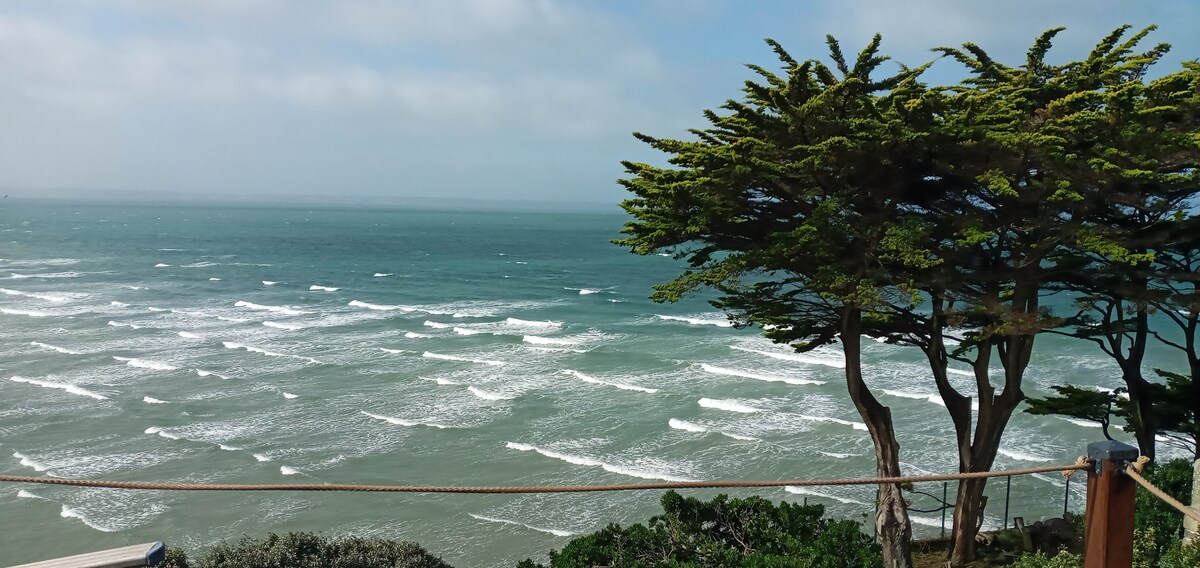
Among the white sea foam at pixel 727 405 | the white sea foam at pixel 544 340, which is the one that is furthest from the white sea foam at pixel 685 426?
the white sea foam at pixel 544 340

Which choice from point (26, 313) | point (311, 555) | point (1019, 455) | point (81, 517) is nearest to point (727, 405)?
point (1019, 455)

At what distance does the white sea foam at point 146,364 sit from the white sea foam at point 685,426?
62.2 feet

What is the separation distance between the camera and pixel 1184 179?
30.4 ft

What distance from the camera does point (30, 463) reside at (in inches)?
835

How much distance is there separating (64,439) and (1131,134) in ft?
82.4

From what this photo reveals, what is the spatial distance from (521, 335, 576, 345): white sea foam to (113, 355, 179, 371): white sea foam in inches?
553

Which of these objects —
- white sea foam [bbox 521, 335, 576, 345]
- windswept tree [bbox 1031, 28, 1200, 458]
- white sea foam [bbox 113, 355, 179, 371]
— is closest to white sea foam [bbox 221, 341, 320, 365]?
white sea foam [bbox 113, 355, 179, 371]

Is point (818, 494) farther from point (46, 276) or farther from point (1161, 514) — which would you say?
point (46, 276)

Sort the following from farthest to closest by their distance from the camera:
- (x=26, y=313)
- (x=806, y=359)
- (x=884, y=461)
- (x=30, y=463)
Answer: (x=26, y=313)
(x=806, y=359)
(x=30, y=463)
(x=884, y=461)

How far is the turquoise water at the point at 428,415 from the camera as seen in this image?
18328mm

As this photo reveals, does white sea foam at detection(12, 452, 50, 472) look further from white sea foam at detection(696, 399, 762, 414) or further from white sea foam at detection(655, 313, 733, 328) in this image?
white sea foam at detection(655, 313, 733, 328)

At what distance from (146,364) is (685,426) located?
21.0 m

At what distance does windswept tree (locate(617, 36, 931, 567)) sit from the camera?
9578mm

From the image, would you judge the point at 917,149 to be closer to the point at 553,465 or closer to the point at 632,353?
the point at 553,465
